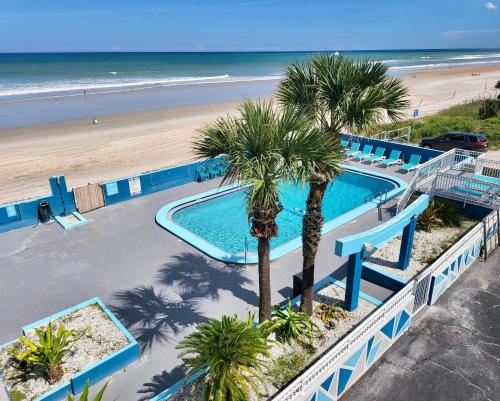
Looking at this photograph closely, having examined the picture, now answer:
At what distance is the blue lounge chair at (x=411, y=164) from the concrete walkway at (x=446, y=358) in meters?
11.0

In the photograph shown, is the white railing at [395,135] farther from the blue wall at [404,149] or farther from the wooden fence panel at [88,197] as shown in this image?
the wooden fence panel at [88,197]

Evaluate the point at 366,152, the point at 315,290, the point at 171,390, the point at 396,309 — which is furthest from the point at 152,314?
the point at 366,152

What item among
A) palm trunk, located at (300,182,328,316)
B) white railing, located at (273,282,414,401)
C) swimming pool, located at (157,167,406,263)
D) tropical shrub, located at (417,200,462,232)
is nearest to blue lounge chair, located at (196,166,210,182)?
swimming pool, located at (157,167,406,263)

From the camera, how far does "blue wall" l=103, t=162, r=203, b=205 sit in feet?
A: 54.0

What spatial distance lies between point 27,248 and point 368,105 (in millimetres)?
12251

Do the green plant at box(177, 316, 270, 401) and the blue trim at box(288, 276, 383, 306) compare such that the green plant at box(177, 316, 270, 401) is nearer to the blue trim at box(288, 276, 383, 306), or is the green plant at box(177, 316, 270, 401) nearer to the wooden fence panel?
the blue trim at box(288, 276, 383, 306)

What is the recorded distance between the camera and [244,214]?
54.9 feet

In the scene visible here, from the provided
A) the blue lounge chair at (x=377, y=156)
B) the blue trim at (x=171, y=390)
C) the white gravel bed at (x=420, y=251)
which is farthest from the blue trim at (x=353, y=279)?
the blue lounge chair at (x=377, y=156)

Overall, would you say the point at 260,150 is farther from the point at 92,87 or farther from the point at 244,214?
the point at 92,87

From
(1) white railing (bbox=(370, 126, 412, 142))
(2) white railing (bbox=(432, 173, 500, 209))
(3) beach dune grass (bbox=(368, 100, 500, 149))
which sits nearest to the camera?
(2) white railing (bbox=(432, 173, 500, 209))

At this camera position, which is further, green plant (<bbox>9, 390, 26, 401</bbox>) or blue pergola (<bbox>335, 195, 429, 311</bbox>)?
blue pergola (<bbox>335, 195, 429, 311</bbox>)

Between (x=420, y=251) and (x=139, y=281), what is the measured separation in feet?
29.8

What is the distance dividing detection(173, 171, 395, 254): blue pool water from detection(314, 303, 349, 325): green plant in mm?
4284

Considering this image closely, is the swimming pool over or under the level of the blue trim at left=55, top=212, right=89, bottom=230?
under
